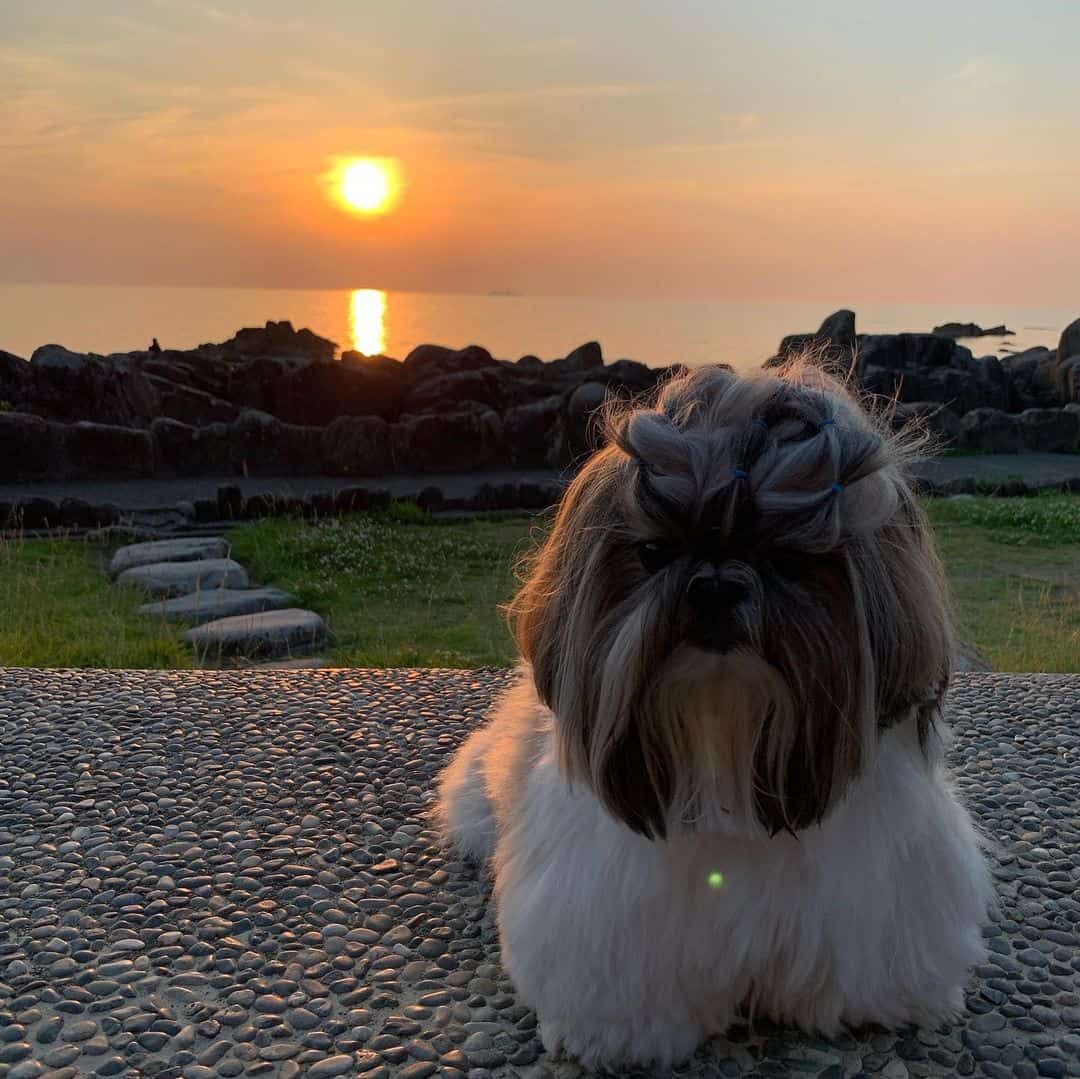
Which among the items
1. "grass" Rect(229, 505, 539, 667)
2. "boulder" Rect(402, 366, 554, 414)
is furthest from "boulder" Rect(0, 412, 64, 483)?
"boulder" Rect(402, 366, 554, 414)

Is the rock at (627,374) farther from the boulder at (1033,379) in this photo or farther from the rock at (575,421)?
the boulder at (1033,379)

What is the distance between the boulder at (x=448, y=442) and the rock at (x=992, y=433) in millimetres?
8386

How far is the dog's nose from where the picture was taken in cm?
207

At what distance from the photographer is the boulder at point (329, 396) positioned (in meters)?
17.3

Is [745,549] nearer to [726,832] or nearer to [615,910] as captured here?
[726,832]

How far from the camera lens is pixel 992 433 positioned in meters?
19.5

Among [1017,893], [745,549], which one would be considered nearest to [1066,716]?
[1017,893]

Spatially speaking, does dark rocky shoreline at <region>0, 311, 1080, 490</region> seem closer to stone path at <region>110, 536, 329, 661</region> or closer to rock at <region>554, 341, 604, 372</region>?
rock at <region>554, 341, 604, 372</region>

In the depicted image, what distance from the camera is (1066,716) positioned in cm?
526

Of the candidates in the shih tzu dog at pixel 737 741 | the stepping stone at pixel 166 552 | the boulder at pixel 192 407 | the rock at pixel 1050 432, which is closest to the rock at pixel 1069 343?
the rock at pixel 1050 432

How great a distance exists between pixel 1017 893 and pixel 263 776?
9.14ft

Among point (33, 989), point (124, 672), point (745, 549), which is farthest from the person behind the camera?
point (124, 672)

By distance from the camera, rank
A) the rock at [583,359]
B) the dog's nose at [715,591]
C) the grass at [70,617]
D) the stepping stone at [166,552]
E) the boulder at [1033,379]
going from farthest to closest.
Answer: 1. the boulder at [1033,379]
2. the rock at [583,359]
3. the stepping stone at [166,552]
4. the grass at [70,617]
5. the dog's nose at [715,591]

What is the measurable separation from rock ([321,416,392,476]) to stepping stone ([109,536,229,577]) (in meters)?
4.27
